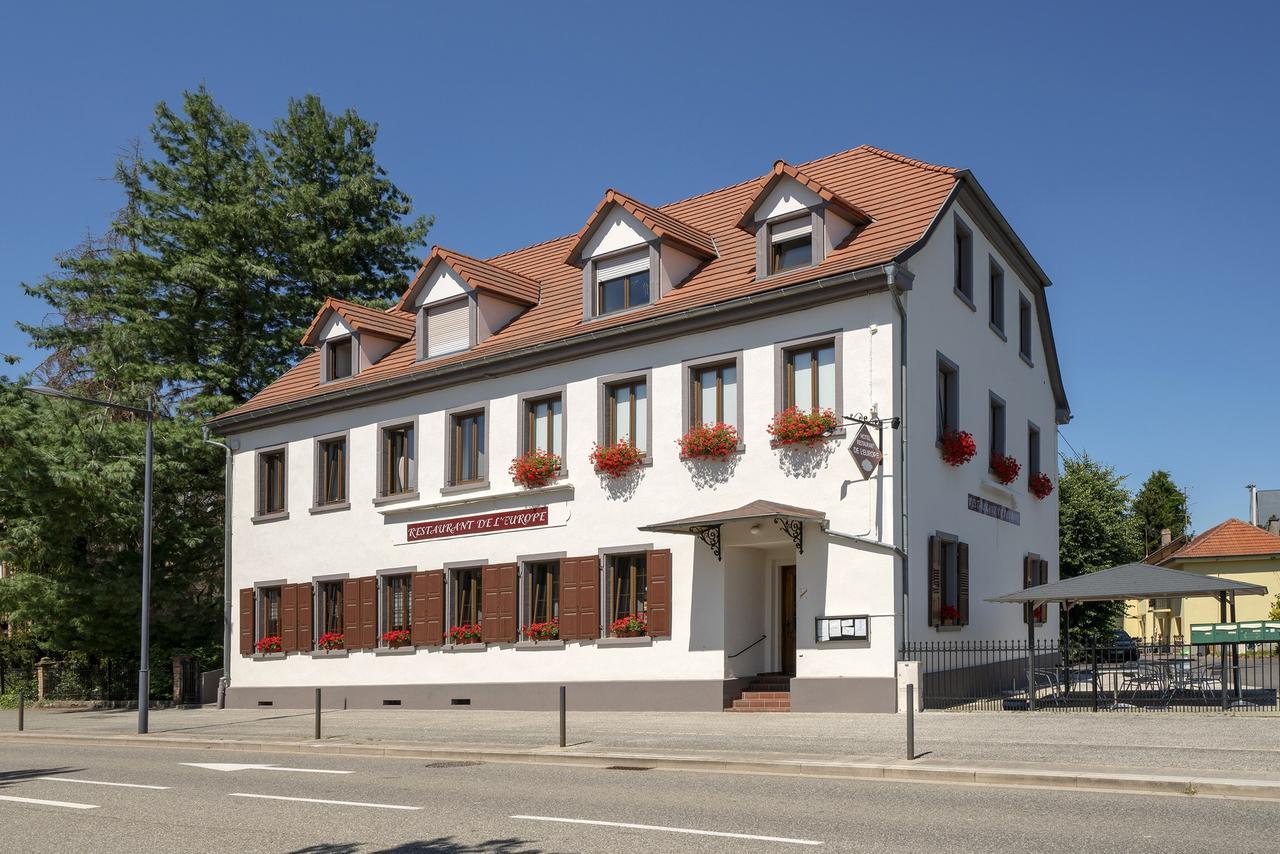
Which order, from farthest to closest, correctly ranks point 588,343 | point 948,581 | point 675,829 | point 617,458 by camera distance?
point 588,343 < point 617,458 < point 948,581 < point 675,829

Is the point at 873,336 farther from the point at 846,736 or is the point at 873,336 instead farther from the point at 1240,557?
the point at 1240,557

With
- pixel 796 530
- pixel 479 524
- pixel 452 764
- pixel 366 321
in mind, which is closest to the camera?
pixel 452 764

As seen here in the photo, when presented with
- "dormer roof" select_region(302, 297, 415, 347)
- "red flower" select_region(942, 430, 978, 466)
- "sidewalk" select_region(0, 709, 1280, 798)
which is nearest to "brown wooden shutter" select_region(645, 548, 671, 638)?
"sidewalk" select_region(0, 709, 1280, 798)

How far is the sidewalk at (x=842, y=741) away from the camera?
12922mm

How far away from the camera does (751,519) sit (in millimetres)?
22297

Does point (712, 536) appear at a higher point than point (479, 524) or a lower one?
lower

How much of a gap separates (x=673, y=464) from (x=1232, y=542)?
42725mm

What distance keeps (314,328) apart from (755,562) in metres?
14.5

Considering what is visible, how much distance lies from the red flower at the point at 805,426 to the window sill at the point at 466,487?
307 inches

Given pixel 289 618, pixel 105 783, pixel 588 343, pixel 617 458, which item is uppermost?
pixel 588 343

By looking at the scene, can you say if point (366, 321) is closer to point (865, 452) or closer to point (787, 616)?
point (787, 616)

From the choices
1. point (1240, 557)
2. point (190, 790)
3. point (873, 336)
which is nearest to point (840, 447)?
point (873, 336)

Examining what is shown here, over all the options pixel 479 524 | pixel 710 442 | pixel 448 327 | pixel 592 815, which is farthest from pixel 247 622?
pixel 592 815

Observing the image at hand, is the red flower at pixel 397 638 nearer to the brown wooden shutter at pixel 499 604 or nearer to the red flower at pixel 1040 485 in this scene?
the brown wooden shutter at pixel 499 604
